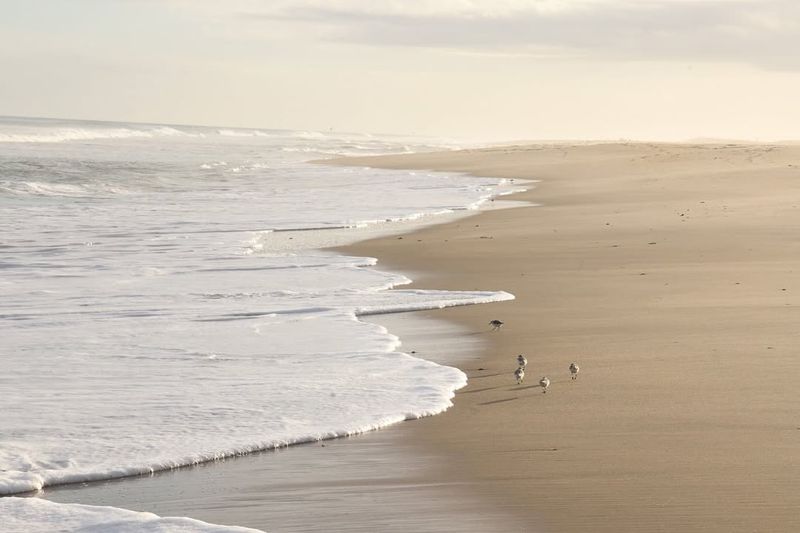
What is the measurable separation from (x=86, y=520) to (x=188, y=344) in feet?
15.4

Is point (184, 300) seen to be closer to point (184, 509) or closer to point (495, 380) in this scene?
point (495, 380)

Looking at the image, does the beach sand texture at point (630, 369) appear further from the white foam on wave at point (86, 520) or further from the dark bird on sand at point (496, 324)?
the white foam on wave at point (86, 520)

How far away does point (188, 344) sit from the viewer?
34.5 ft

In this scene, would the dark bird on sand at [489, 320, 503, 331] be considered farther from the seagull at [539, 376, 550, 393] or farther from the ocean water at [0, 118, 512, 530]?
the seagull at [539, 376, 550, 393]

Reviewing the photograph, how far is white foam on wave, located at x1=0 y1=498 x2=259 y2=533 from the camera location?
5.67 metres

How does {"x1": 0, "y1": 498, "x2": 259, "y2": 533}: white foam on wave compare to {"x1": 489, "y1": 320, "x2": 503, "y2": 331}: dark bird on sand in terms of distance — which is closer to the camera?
{"x1": 0, "y1": 498, "x2": 259, "y2": 533}: white foam on wave

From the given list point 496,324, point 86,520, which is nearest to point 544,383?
point 496,324

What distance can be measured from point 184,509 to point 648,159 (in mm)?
45061

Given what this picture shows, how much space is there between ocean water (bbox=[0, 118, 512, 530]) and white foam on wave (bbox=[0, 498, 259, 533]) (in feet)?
0.11

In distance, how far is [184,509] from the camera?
6051mm

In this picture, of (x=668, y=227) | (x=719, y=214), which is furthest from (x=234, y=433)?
(x=719, y=214)

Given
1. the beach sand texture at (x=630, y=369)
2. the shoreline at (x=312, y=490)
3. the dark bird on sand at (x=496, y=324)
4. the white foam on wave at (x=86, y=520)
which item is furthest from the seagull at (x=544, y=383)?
the white foam on wave at (x=86, y=520)

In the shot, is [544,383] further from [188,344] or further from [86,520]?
[86,520]

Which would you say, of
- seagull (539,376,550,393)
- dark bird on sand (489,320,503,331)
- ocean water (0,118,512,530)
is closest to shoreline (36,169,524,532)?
ocean water (0,118,512,530)
